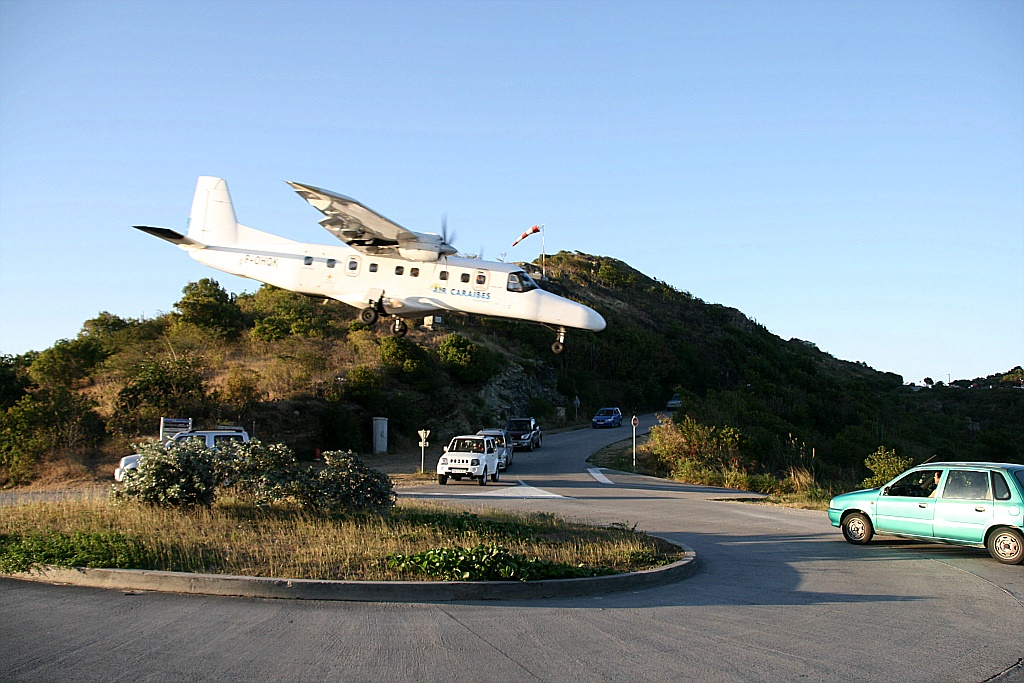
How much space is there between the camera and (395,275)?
2170 centimetres

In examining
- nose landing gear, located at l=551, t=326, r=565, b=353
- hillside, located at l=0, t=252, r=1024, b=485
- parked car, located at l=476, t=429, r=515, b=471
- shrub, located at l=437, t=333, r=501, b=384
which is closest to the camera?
nose landing gear, located at l=551, t=326, r=565, b=353

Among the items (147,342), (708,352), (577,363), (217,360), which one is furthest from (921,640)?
(708,352)

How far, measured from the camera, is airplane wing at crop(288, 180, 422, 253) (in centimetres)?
1883

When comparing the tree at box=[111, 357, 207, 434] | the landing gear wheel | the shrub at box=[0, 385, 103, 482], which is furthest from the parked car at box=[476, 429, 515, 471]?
the shrub at box=[0, 385, 103, 482]

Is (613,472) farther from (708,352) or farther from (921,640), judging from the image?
(708,352)

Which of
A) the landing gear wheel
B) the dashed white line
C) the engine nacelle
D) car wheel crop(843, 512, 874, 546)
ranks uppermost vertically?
the engine nacelle

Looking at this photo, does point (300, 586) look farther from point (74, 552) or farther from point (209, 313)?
point (209, 313)

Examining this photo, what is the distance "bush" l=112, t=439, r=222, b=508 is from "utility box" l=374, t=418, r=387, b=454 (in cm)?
2838

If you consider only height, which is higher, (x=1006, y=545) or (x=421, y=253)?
(x=421, y=253)

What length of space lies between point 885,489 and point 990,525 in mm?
2057

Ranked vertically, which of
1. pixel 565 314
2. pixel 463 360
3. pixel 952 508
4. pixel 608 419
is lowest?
pixel 952 508

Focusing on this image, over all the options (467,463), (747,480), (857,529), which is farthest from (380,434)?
(857,529)

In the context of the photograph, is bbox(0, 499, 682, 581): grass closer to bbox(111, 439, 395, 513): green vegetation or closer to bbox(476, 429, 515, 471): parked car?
bbox(111, 439, 395, 513): green vegetation

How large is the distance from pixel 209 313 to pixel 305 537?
44832 millimetres
